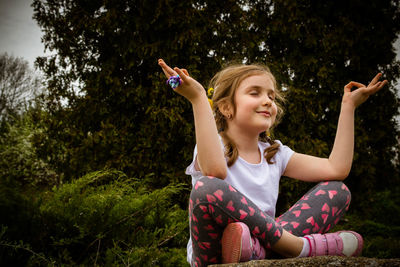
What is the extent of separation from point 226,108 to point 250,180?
0.50m

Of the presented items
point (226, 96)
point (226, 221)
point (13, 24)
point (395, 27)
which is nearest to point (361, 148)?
point (395, 27)

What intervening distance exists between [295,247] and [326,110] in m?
3.21

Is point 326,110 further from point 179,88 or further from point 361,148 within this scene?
point 179,88

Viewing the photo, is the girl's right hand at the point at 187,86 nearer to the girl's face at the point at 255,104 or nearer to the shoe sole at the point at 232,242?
the girl's face at the point at 255,104

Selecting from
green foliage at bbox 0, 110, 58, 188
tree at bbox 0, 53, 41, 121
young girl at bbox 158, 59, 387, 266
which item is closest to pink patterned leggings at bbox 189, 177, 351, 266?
young girl at bbox 158, 59, 387, 266

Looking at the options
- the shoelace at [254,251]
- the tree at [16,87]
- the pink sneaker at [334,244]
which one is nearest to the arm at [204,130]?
the shoelace at [254,251]

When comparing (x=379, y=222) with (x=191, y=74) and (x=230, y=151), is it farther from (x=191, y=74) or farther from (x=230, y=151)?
(x=230, y=151)

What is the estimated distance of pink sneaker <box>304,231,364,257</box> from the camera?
144cm

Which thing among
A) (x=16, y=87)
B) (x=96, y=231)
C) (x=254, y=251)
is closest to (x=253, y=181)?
(x=254, y=251)

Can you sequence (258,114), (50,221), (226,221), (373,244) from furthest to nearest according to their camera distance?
(373,244)
(50,221)
(258,114)
(226,221)

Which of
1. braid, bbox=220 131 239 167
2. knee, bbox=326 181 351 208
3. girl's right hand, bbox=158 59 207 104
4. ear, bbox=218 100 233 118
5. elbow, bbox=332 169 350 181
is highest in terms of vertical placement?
girl's right hand, bbox=158 59 207 104

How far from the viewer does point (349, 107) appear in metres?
1.80

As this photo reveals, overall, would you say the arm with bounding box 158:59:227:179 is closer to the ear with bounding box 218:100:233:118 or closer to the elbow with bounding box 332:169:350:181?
the ear with bounding box 218:100:233:118

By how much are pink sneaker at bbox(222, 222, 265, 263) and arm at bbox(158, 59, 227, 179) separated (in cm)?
30
